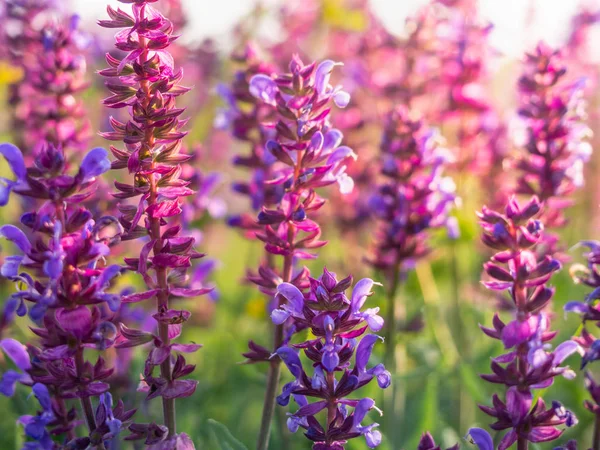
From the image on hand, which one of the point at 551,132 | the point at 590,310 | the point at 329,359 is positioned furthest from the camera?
the point at 551,132

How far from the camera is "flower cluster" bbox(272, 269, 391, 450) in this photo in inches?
67.6

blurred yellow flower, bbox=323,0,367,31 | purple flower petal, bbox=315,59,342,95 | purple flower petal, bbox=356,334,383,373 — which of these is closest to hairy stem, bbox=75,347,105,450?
purple flower petal, bbox=356,334,383,373

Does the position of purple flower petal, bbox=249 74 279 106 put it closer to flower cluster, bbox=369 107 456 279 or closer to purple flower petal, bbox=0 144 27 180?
purple flower petal, bbox=0 144 27 180

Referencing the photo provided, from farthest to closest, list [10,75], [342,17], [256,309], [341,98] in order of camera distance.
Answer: [342,17] < [256,309] < [10,75] < [341,98]

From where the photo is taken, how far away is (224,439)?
2102 millimetres

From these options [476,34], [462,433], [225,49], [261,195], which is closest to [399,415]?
[462,433]

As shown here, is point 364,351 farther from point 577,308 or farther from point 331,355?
point 577,308

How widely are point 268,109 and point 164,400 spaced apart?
4.98 feet

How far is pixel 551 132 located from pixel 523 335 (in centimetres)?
113

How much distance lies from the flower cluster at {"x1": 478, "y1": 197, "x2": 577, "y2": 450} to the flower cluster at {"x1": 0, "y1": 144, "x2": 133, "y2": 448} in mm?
1021

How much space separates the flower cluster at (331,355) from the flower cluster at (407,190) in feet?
3.90

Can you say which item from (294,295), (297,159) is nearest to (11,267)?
(294,295)

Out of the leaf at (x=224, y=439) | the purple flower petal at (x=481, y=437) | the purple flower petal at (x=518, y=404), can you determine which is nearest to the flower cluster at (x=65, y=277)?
the leaf at (x=224, y=439)

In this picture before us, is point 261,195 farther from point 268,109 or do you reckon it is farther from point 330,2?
point 330,2
